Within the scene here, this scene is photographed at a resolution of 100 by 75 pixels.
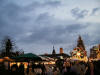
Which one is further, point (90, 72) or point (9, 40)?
point (9, 40)

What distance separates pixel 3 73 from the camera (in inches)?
416

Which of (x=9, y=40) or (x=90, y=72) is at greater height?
(x=9, y=40)

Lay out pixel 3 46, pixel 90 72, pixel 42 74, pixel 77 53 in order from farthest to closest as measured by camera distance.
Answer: pixel 3 46, pixel 77 53, pixel 42 74, pixel 90 72

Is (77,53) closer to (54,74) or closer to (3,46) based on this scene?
(54,74)

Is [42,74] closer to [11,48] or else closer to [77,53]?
[77,53]

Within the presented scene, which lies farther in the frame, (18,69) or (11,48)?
(11,48)

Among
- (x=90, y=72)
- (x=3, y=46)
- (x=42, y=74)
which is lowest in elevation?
(x=42, y=74)

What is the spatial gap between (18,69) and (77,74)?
7.27 metres

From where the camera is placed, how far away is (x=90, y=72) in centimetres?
596

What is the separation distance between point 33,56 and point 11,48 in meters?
40.3

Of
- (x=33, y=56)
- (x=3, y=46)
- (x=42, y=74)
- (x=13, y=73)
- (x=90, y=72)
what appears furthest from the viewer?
(x=3, y=46)

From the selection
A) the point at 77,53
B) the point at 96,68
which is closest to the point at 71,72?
the point at 96,68

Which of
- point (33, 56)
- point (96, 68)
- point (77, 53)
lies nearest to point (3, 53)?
point (77, 53)

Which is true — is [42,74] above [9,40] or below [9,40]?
below
